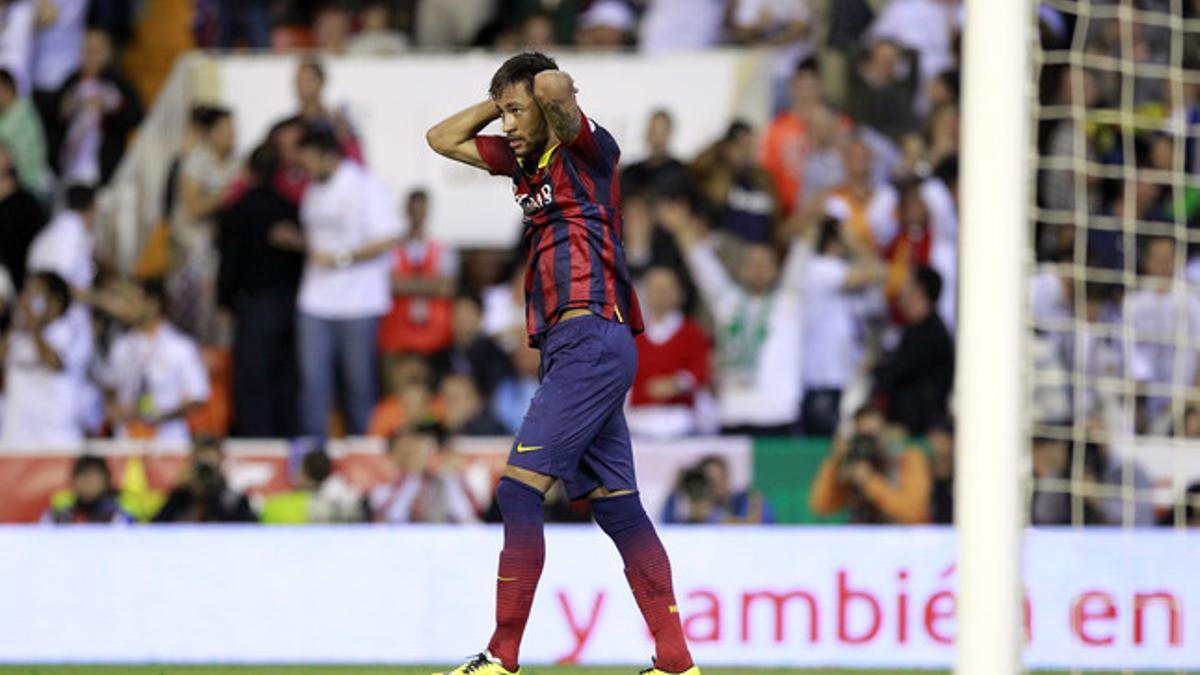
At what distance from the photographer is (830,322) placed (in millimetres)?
12891

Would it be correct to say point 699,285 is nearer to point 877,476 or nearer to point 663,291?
point 663,291

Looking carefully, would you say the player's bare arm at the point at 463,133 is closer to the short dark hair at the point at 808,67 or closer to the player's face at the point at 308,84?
the player's face at the point at 308,84

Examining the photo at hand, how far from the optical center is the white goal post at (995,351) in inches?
239

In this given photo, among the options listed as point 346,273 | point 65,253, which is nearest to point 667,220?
point 346,273

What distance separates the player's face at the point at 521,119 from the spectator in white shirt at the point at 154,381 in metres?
6.84

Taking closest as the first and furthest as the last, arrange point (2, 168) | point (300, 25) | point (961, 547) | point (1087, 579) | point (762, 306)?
1. point (961, 547)
2. point (1087, 579)
3. point (762, 306)
4. point (2, 168)
5. point (300, 25)

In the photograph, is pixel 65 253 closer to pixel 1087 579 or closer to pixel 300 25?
pixel 300 25

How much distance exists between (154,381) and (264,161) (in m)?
1.59

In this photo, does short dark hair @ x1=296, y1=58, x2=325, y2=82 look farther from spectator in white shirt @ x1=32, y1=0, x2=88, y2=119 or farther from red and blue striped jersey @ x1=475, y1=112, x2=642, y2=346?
red and blue striped jersey @ x1=475, y1=112, x2=642, y2=346

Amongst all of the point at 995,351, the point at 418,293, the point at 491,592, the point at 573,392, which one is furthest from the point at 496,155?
the point at 418,293

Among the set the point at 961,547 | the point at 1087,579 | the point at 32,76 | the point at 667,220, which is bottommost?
the point at 1087,579

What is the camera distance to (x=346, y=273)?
13.1 meters

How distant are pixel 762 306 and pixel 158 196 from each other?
4.45 meters

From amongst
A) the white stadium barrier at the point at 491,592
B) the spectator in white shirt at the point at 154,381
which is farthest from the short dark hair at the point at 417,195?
the white stadium barrier at the point at 491,592
